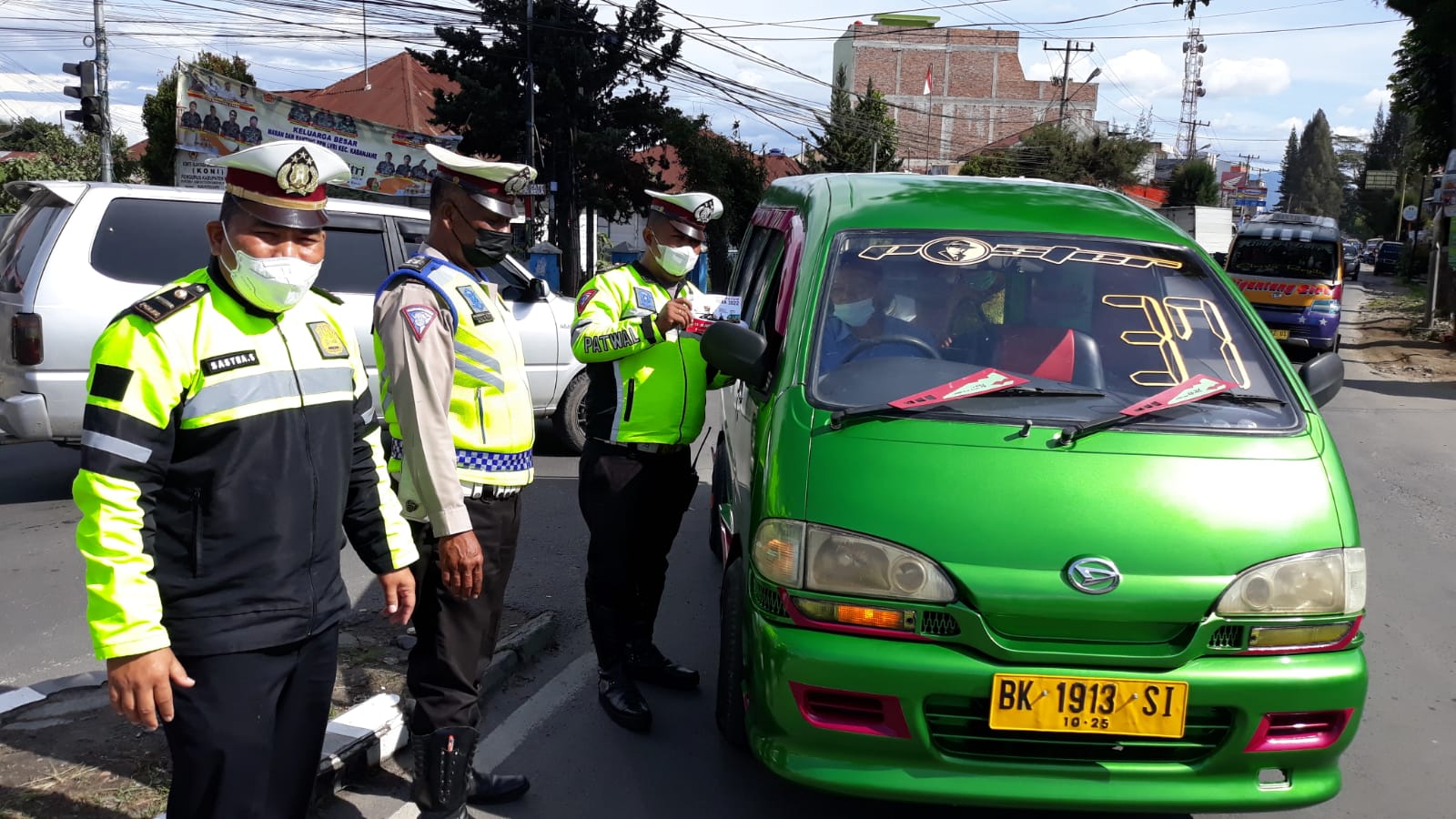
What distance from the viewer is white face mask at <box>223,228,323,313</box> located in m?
2.29

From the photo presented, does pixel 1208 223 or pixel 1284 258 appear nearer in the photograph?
pixel 1284 258

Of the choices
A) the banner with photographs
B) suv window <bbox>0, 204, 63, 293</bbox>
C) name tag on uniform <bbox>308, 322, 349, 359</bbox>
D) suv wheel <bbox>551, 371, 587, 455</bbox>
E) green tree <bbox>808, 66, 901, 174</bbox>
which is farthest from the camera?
green tree <bbox>808, 66, 901, 174</bbox>

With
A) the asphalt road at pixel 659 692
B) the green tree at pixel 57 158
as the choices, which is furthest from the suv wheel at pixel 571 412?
the green tree at pixel 57 158

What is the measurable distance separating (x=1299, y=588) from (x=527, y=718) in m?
2.65

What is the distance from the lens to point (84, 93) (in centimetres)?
1783

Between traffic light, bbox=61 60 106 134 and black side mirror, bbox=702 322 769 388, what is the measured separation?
1762 centimetres

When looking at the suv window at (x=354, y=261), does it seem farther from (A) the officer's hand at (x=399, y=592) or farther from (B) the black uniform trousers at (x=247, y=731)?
A: (B) the black uniform trousers at (x=247, y=731)

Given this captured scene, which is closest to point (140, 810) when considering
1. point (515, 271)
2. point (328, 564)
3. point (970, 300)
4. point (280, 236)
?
→ point (328, 564)

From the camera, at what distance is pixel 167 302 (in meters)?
2.22

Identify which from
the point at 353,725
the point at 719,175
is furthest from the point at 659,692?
the point at 719,175

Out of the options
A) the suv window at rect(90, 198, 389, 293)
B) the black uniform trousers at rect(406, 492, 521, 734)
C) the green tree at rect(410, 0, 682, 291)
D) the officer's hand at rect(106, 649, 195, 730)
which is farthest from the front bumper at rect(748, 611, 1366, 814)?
the green tree at rect(410, 0, 682, 291)

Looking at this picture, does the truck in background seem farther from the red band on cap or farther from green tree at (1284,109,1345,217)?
green tree at (1284,109,1345,217)

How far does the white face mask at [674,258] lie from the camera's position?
4.21 m

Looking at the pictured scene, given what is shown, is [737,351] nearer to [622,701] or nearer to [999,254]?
[999,254]
